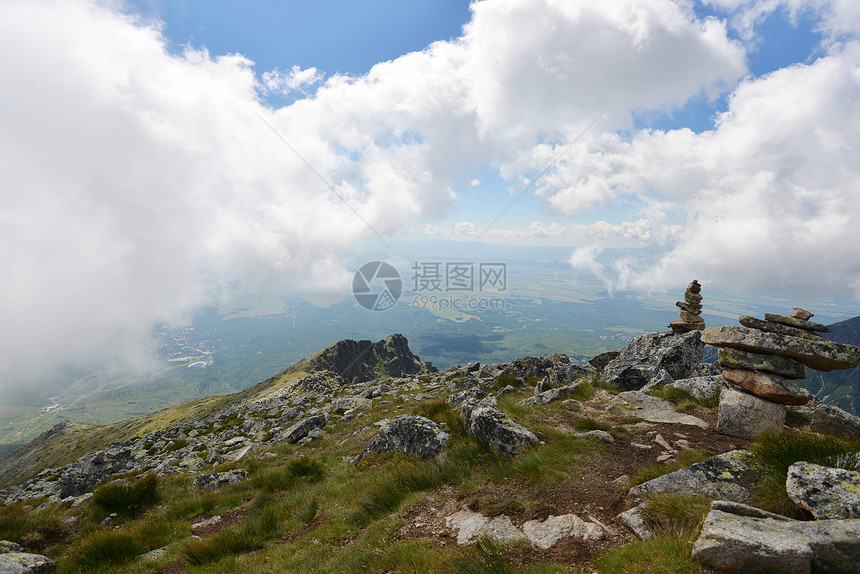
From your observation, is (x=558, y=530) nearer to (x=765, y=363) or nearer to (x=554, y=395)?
(x=765, y=363)

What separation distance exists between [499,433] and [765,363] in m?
8.64

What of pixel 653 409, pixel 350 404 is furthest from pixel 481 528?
pixel 350 404

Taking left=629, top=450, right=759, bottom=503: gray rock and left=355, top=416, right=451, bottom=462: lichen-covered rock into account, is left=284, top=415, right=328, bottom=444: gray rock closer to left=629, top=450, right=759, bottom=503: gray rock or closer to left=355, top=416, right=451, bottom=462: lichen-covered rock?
left=355, top=416, right=451, bottom=462: lichen-covered rock

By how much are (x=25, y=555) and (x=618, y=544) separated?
1394cm

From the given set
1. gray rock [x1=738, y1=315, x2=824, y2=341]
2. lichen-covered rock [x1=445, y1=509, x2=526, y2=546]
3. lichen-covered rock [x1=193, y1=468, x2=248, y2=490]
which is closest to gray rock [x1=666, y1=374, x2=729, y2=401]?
gray rock [x1=738, y1=315, x2=824, y2=341]

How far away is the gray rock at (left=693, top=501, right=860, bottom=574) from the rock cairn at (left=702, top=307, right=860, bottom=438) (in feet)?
22.2

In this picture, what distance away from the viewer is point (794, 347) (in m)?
9.73

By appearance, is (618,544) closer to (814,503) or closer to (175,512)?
(814,503)

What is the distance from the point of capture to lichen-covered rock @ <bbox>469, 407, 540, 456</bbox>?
9367 millimetres

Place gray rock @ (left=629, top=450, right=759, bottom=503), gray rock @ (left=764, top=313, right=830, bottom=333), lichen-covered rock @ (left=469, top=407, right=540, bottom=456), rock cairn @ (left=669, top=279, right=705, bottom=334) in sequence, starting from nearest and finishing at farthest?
gray rock @ (left=629, top=450, right=759, bottom=503) < lichen-covered rock @ (left=469, top=407, right=540, bottom=456) < gray rock @ (left=764, top=313, right=830, bottom=333) < rock cairn @ (left=669, top=279, right=705, bottom=334)

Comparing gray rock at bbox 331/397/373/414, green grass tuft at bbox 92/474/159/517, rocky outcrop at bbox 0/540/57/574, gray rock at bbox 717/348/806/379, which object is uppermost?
gray rock at bbox 717/348/806/379

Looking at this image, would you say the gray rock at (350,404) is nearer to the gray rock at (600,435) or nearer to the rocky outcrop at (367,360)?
the gray rock at (600,435)

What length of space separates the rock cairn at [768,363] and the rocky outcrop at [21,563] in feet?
60.4

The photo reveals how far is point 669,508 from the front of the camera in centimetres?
555
